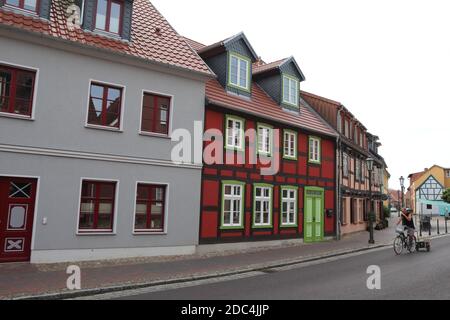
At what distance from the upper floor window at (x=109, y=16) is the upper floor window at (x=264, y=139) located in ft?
23.6

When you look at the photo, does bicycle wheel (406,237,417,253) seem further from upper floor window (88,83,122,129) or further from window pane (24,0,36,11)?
window pane (24,0,36,11)

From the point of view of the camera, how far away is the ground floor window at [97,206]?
11664 mm

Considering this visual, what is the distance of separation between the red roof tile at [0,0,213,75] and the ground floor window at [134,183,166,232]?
4410 millimetres

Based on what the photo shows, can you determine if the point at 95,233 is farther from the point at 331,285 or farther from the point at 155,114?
the point at 331,285

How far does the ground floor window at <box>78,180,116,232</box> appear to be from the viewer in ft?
38.3

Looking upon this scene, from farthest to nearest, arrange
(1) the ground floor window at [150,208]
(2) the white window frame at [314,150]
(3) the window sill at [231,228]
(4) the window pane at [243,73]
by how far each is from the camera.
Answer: (2) the white window frame at [314,150], (4) the window pane at [243,73], (3) the window sill at [231,228], (1) the ground floor window at [150,208]

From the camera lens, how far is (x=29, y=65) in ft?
35.8

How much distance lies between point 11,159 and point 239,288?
23.4 feet

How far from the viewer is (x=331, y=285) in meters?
8.79

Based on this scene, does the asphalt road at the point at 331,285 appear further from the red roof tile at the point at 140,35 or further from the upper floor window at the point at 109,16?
the upper floor window at the point at 109,16

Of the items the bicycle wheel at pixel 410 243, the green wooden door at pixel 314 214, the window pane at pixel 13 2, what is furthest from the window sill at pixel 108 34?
the bicycle wheel at pixel 410 243

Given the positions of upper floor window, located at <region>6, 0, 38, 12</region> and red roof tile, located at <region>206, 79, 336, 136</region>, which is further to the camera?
red roof tile, located at <region>206, 79, 336, 136</region>

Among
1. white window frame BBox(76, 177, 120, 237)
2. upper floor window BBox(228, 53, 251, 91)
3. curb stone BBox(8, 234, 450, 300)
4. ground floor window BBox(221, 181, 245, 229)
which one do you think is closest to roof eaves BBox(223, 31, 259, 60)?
upper floor window BBox(228, 53, 251, 91)
